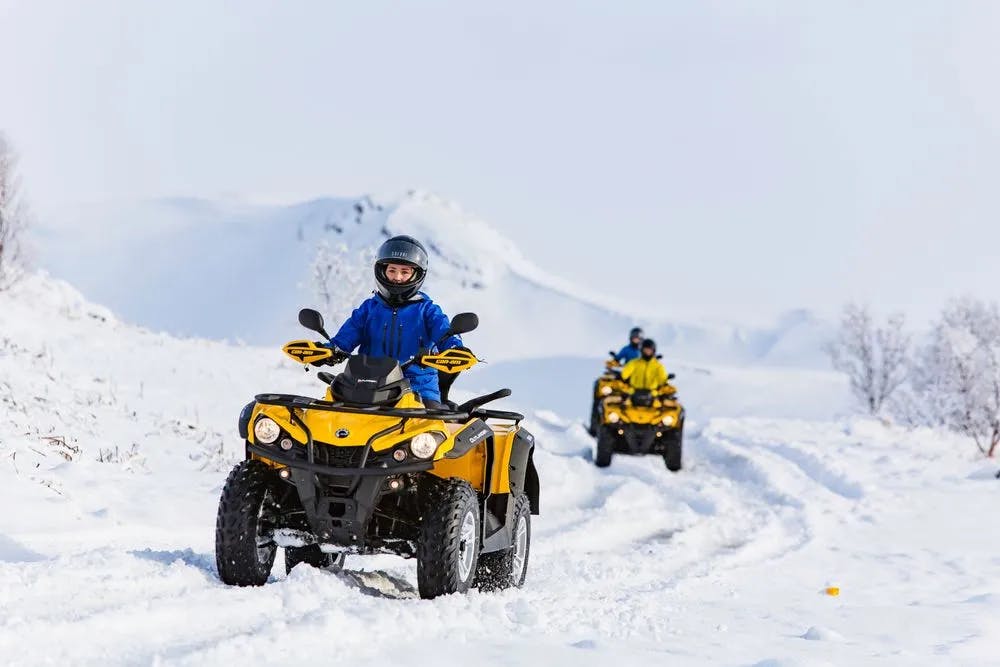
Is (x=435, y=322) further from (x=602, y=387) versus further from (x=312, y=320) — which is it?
(x=602, y=387)

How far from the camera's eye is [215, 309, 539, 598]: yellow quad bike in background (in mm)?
5211

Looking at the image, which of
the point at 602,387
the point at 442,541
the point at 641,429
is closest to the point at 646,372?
the point at 641,429

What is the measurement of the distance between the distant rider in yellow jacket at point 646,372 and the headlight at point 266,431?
42.0ft

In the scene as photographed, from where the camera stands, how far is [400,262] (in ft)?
21.6

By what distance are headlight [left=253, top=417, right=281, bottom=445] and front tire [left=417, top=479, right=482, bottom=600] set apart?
86cm

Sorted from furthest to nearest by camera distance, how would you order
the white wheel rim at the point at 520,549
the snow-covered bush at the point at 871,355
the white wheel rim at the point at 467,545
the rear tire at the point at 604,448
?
the snow-covered bush at the point at 871,355, the rear tire at the point at 604,448, the white wheel rim at the point at 520,549, the white wheel rim at the point at 467,545

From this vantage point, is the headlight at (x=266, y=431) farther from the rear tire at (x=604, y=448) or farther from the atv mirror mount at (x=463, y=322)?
the rear tire at (x=604, y=448)

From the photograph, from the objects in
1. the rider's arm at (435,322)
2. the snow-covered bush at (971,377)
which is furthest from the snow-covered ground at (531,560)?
the snow-covered bush at (971,377)

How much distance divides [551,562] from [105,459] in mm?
4266

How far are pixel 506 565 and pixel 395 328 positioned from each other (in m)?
1.67

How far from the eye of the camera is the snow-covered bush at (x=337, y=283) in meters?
46.8

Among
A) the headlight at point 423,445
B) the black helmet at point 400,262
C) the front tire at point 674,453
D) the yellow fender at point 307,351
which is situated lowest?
the front tire at point 674,453

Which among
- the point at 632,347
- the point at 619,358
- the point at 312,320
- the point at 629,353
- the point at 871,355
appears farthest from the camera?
the point at 871,355

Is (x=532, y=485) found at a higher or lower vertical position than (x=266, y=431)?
lower
